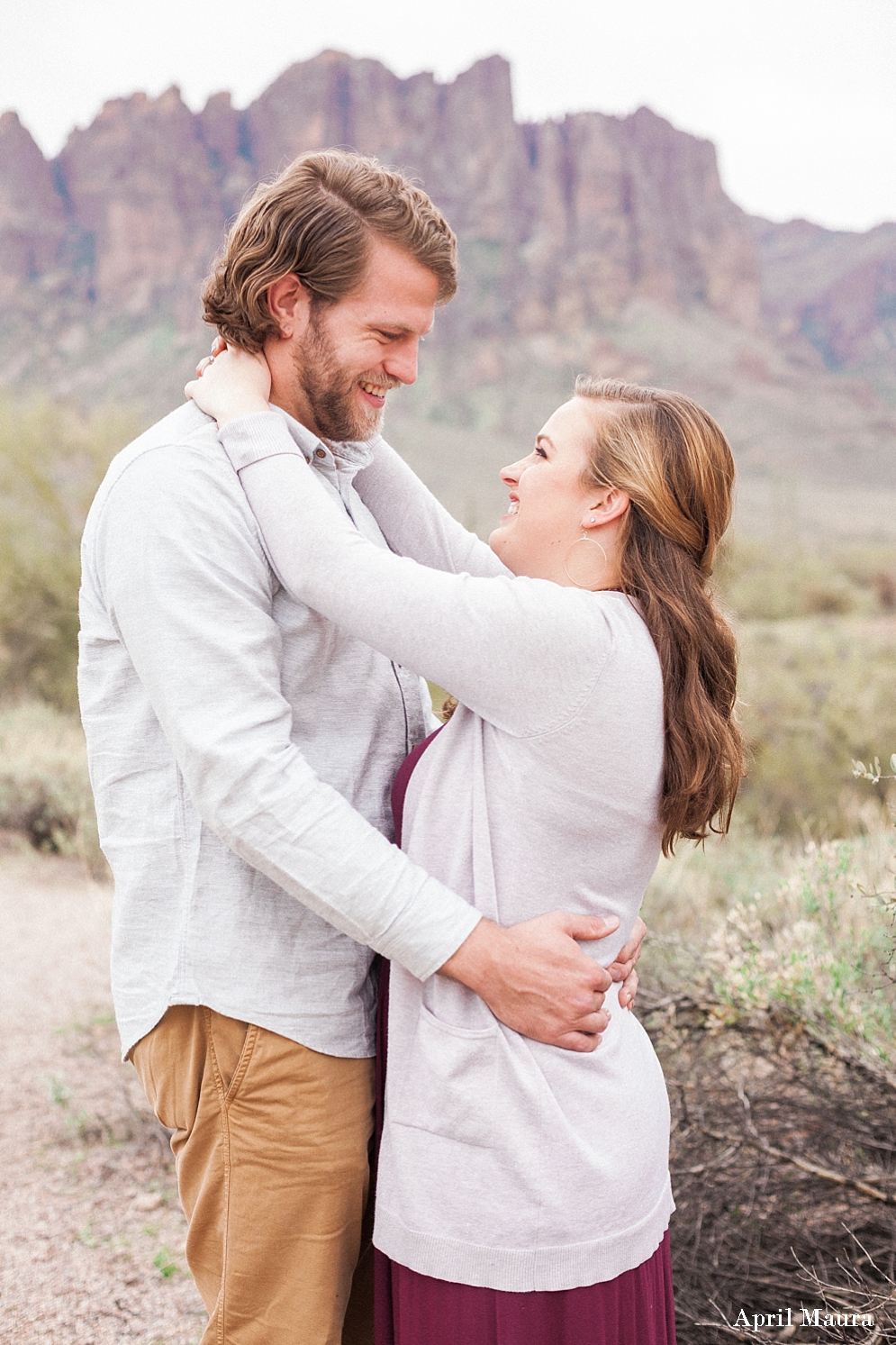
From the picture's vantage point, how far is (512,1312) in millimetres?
1578

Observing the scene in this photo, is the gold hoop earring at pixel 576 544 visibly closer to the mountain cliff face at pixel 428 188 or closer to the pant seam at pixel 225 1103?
the pant seam at pixel 225 1103

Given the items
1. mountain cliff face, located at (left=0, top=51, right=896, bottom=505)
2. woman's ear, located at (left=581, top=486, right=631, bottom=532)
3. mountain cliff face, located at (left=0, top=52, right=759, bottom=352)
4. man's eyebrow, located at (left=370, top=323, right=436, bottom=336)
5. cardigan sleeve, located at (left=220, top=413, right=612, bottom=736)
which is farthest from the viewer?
mountain cliff face, located at (left=0, top=52, right=759, bottom=352)

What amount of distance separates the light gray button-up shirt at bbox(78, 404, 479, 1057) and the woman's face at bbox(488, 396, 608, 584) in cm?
33

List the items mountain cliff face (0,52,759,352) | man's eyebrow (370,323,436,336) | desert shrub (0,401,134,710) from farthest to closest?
1. mountain cliff face (0,52,759,352)
2. desert shrub (0,401,134,710)
3. man's eyebrow (370,323,436,336)

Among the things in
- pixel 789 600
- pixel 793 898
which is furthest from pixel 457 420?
pixel 793 898

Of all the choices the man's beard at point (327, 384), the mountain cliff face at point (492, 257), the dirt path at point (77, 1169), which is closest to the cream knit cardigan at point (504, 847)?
the man's beard at point (327, 384)

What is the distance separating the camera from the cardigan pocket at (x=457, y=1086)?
62.6 inches

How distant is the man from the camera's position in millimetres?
1573

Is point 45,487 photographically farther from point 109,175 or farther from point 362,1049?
point 109,175

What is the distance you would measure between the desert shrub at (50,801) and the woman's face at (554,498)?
589cm

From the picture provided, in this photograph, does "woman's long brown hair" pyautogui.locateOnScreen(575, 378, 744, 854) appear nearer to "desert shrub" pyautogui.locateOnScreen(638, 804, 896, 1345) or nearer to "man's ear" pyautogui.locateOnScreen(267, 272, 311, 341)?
"man's ear" pyautogui.locateOnScreen(267, 272, 311, 341)

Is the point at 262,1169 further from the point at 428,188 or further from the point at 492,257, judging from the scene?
the point at 428,188

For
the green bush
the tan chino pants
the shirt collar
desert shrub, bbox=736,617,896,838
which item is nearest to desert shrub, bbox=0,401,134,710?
desert shrub, bbox=736,617,896,838

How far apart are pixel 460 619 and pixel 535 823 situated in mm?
338
